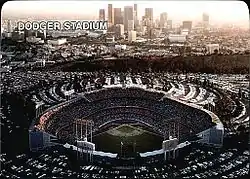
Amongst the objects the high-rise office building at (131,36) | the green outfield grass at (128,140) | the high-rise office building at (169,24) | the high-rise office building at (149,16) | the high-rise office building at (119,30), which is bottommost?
the green outfield grass at (128,140)

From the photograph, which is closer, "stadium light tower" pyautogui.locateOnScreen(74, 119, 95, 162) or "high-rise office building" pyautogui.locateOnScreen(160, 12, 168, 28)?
"high-rise office building" pyautogui.locateOnScreen(160, 12, 168, 28)

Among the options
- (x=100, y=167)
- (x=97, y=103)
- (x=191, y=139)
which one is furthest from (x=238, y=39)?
(x=100, y=167)

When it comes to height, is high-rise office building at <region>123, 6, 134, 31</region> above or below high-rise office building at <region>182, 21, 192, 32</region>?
above

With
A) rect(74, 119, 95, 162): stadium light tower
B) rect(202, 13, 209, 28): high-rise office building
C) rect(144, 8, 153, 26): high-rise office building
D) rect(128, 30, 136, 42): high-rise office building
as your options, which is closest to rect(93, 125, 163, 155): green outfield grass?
rect(74, 119, 95, 162): stadium light tower

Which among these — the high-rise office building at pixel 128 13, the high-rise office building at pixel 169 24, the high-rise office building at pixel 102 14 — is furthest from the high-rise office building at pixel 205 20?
the high-rise office building at pixel 102 14

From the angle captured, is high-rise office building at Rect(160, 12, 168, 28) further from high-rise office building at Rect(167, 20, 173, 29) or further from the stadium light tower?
the stadium light tower

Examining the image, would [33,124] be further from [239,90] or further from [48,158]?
[239,90]

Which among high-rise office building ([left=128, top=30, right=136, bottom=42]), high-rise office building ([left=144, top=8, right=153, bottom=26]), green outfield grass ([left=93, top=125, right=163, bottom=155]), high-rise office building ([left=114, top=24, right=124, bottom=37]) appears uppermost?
high-rise office building ([left=144, top=8, right=153, bottom=26])

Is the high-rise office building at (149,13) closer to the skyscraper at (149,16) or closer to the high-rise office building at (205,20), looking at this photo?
the skyscraper at (149,16)
